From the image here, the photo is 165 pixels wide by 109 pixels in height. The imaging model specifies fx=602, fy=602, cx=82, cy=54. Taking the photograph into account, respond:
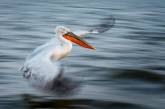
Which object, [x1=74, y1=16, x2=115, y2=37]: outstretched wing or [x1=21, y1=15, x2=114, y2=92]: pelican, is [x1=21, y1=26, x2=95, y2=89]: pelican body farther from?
[x1=74, y1=16, x2=115, y2=37]: outstretched wing

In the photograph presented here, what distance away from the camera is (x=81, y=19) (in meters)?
19.4

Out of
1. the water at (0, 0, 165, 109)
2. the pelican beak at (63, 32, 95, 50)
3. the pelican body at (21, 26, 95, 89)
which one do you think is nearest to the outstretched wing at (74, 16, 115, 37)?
the pelican beak at (63, 32, 95, 50)

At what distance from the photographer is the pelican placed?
8914 mm

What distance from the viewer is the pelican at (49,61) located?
8.91m

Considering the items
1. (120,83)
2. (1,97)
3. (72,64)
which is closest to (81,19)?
(72,64)

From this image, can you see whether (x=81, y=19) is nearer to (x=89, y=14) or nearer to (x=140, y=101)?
(x=89, y=14)

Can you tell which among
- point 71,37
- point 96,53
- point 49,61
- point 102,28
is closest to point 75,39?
point 71,37

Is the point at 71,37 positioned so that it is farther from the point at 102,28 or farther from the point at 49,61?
the point at 49,61

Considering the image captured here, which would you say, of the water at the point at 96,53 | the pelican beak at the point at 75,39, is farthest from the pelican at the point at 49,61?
the water at the point at 96,53

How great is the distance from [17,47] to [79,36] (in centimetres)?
291

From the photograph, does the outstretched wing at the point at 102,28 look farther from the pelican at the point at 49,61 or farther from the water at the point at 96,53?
the water at the point at 96,53

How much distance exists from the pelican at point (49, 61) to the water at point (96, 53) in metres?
0.36

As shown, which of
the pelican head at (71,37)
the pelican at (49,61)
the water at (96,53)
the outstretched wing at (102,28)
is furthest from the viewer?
the outstretched wing at (102,28)

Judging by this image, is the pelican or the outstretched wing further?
the outstretched wing
